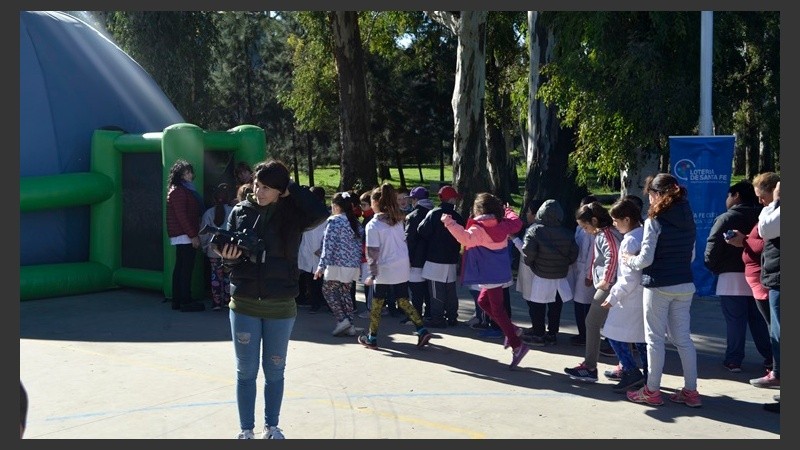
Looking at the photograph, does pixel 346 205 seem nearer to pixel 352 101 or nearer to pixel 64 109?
pixel 64 109

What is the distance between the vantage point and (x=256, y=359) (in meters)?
5.86

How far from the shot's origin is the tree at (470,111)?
61.1ft

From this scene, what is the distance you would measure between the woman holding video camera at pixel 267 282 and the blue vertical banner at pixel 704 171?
6636 mm

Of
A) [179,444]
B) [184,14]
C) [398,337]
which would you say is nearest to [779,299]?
[398,337]

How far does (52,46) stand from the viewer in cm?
1329

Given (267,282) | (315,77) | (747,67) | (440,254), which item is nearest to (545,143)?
(747,67)

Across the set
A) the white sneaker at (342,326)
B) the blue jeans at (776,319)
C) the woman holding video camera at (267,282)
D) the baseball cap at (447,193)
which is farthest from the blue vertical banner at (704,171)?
the woman holding video camera at (267,282)

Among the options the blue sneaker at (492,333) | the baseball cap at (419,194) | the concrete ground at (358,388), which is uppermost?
the baseball cap at (419,194)

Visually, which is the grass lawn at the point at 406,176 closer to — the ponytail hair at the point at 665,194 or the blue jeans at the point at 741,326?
the blue jeans at the point at 741,326

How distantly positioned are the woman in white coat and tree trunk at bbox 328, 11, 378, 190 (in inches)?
605

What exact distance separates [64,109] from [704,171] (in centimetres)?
894

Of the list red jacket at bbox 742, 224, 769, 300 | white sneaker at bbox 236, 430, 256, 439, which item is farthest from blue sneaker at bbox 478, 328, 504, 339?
white sneaker at bbox 236, 430, 256, 439

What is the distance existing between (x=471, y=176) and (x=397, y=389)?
11.6 meters

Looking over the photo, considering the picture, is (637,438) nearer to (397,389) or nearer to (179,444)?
(397,389)
